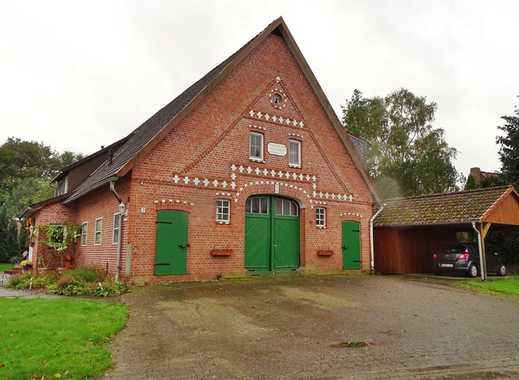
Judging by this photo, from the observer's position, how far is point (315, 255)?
1709cm

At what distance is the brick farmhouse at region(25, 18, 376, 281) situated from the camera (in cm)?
1339

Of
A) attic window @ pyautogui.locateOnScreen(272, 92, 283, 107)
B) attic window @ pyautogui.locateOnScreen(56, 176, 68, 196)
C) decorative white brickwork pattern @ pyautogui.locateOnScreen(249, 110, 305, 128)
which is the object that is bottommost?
attic window @ pyautogui.locateOnScreen(56, 176, 68, 196)

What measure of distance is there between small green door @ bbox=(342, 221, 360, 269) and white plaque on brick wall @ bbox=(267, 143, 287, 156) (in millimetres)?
4198

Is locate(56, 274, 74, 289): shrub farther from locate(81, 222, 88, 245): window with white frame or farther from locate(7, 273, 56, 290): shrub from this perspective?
locate(81, 222, 88, 245): window with white frame

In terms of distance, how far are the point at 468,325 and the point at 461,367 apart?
340 centimetres

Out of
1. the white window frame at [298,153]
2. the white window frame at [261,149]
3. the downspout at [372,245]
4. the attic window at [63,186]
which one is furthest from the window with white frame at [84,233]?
the downspout at [372,245]

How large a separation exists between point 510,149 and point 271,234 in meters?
17.6

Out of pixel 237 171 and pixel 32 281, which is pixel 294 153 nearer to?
pixel 237 171

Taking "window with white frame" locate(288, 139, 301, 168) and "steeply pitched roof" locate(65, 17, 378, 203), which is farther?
"window with white frame" locate(288, 139, 301, 168)

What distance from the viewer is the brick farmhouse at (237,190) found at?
13391mm

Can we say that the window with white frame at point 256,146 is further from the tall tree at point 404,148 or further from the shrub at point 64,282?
the tall tree at point 404,148

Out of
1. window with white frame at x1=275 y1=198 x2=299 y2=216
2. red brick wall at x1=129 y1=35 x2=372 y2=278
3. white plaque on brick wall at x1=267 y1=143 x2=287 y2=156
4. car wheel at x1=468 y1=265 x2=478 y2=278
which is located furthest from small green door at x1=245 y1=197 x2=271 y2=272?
car wheel at x1=468 y1=265 x2=478 y2=278

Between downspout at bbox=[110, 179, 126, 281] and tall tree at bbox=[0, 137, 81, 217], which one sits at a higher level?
tall tree at bbox=[0, 137, 81, 217]

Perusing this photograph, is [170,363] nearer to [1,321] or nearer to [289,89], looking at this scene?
[1,321]
